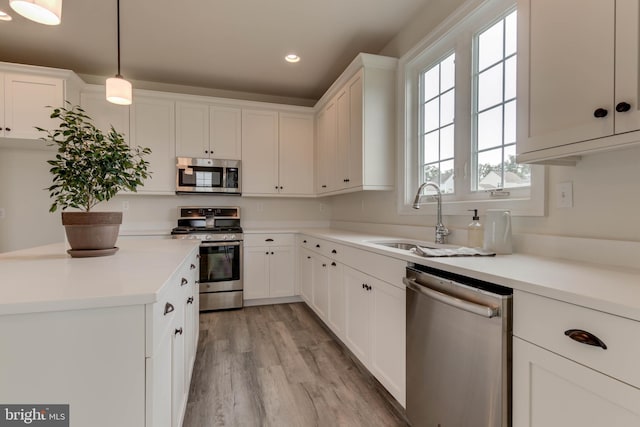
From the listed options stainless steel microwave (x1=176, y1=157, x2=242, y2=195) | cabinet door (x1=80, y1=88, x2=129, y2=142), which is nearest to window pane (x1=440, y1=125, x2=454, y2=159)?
stainless steel microwave (x1=176, y1=157, x2=242, y2=195)

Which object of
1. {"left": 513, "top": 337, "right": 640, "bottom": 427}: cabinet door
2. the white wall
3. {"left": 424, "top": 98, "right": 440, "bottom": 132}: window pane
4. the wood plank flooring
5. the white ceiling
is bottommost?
the wood plank flooring

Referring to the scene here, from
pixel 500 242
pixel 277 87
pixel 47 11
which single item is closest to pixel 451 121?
pixel 500 242

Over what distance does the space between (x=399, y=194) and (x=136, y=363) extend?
229 centimetres

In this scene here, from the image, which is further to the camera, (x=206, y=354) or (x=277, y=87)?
(x=277, y=87)

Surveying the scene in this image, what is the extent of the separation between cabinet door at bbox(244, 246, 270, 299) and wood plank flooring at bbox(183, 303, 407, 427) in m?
0.68

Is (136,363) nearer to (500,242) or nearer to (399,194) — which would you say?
(500,242)

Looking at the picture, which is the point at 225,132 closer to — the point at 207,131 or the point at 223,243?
A: the point at 207,131

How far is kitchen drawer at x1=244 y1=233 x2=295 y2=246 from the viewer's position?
3.67 meters

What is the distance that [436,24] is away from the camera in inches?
93.5

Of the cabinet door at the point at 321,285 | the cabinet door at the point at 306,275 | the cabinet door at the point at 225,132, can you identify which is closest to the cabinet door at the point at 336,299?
the cabinet door at the point at 321,285

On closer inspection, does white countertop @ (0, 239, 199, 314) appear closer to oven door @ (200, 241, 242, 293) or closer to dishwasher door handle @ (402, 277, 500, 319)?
dishwasher door handle @ (402, 277, 500, 319)

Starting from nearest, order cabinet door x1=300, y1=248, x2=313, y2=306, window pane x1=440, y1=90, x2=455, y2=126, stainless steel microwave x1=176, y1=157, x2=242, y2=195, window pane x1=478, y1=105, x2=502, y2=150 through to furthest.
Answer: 1. window pane x1=478, y1=105, x2=502, y2=150
2. window pane x1=440, y1=90, x2=455, y2=126
3. cabinet door x1=300, y1=248, x2=313, y2=306
4. stainless steel microwave x1=176, y1=157, x2=242, y2=195

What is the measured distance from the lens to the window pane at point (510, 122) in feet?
5.81

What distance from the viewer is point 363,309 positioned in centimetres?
209
